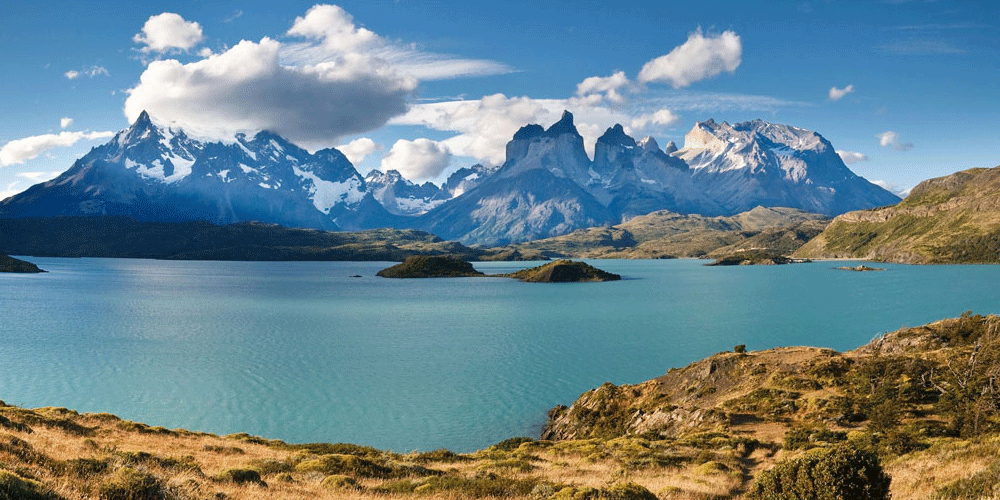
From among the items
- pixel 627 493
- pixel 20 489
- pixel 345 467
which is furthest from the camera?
pixel 345 467

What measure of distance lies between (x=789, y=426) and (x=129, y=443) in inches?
2148

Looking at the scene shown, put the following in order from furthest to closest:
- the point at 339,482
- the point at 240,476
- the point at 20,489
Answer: the point at 339,482
the point at 240,476
the point at 20,489

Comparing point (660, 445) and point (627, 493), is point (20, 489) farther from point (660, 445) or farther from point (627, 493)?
point (660, 445)

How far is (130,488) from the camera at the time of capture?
19672mm

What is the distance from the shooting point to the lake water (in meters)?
73.3

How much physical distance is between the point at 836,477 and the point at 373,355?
333 ft

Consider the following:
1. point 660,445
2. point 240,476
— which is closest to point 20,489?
point 240,476

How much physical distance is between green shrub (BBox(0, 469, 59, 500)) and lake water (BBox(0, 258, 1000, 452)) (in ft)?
155

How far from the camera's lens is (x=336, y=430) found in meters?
68.4

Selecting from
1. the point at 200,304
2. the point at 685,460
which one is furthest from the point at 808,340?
the point at 200,304

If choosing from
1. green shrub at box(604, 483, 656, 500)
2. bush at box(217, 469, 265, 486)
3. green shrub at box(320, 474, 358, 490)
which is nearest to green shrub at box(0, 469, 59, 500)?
bush at box(217, 469, 265, 486)

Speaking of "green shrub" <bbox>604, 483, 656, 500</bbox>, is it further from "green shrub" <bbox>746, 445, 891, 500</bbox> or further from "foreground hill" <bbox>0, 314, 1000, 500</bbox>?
"green shrub" <bbox>746, 445, 891, 500</bbox>

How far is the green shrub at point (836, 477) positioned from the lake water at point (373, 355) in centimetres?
4707

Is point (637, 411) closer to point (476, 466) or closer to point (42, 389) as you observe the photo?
point (476, 466)
